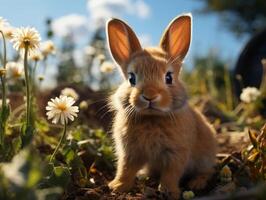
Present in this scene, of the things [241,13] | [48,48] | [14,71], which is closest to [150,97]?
[14,71]

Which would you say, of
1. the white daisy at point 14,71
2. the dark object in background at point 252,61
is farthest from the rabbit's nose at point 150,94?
the dark object in background at point 252,61

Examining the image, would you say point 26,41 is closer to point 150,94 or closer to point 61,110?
point 61,110

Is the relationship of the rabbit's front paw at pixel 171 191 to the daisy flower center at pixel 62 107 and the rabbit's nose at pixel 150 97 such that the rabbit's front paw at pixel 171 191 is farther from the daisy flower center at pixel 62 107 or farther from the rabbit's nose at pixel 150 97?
the daisy flower center at pixel 62 107

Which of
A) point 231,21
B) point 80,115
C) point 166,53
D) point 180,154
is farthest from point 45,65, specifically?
point 231,21

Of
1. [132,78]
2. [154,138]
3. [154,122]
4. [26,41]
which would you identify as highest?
[26,41]

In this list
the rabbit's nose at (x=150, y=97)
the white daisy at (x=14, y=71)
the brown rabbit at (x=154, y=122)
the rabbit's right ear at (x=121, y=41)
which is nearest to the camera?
the rabbit's nose at (x=150, y=97)

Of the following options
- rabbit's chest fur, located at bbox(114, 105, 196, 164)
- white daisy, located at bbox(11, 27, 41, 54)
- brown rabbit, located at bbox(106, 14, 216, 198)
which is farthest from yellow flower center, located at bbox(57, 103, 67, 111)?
rabbit's chest fur, located at bbox(114, 105, 196, 164)
